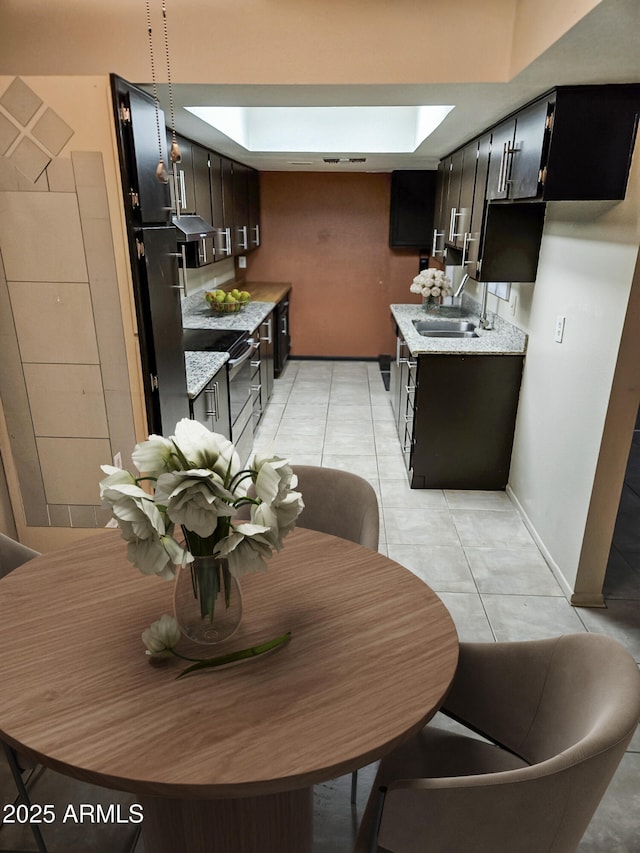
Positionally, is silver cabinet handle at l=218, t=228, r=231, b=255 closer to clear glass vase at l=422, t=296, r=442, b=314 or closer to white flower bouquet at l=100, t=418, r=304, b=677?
clear glass vase at l=422, t=296, r=442, b=314

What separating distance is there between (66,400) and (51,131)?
1.09 metres

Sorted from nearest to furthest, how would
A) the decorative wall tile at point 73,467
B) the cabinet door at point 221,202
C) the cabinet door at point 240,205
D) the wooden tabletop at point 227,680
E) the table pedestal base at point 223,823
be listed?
the wooden tabletop at point 227,680 < the table pedestal base at point 223,823 < the decorative wall tile at point 73,467 < the cabinet door at point 221,202 < the cabinet door at point 240,205

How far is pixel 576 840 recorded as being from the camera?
113cm

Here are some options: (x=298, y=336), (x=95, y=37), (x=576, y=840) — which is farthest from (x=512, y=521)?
(x=298, y=336)

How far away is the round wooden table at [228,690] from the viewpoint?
1.00m

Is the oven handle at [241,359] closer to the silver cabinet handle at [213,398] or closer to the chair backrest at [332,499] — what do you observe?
the silver cabinet handle at [213,398]

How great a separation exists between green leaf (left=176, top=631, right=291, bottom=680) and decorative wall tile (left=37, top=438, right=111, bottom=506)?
166 centimetres

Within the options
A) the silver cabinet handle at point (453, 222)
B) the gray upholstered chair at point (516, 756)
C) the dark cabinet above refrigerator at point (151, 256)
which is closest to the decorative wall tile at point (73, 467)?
the dark cabinet above refrigerator at point (151, 256)

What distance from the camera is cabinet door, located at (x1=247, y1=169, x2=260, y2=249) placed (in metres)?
6.12

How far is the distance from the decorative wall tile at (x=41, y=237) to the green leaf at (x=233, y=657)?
70.1 inches

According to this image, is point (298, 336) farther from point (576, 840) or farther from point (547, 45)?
point (576, 840)

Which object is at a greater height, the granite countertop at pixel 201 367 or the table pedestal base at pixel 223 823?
the granite countertop at pixel 201 367

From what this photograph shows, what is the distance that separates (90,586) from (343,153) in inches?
175

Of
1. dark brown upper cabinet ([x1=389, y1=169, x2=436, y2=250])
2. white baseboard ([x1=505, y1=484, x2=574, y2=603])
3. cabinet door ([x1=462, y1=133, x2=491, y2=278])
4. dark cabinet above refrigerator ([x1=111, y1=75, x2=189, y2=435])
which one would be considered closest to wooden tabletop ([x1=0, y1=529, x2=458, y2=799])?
dark cabinet above refrigerator ([x1=111, y1=75, x2=189, y2=435])
